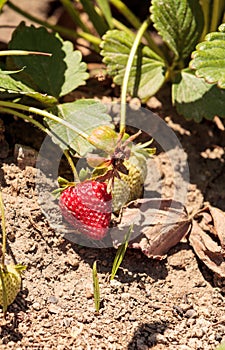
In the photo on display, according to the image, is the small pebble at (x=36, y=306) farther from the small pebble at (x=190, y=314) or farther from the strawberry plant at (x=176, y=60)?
the strawberry plant at (x=176, y=60)

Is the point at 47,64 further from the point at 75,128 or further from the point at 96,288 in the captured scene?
the point at 96,288

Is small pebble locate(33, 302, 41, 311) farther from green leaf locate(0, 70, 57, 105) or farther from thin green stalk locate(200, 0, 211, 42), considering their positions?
thin green stalk locate(200, 0, 211, 42)

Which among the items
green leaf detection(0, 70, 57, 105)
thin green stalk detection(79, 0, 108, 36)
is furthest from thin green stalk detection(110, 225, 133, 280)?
thin green stalk detection(79, 0, 108, 36)

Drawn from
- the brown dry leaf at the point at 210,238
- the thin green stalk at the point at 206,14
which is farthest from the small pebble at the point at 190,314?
the thin green stalk at the point at 206,14

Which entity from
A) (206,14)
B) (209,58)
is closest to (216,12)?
(206,14)

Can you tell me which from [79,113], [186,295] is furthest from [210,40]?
[186,295]

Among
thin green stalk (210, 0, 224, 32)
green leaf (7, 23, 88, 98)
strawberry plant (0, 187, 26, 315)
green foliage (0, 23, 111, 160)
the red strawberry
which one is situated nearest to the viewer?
strawberry plant (0, 187, 26, 315)
